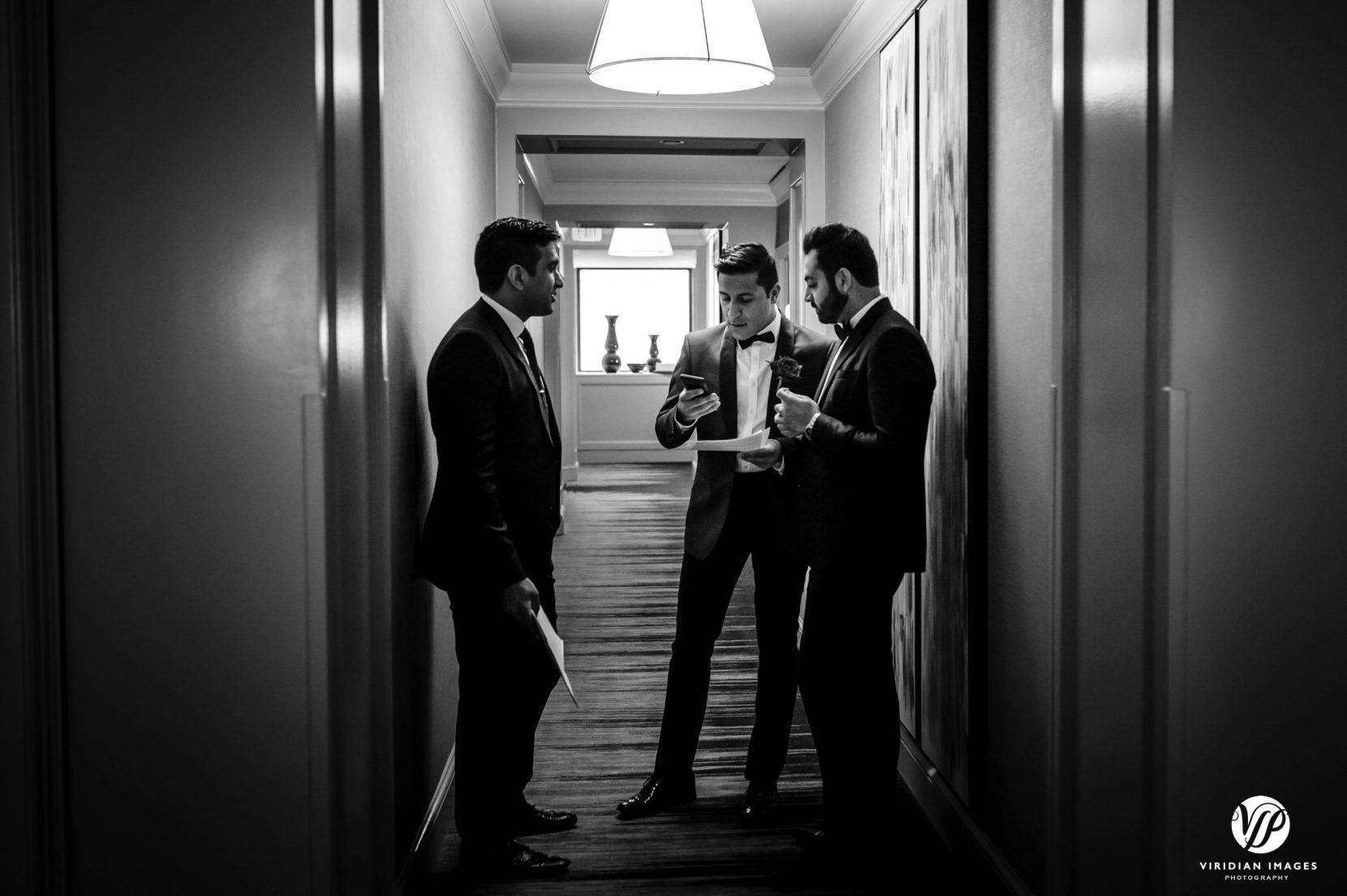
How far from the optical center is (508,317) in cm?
277

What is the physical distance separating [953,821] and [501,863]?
1169mm

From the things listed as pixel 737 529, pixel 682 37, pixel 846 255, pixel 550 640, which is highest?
pixel 682 37

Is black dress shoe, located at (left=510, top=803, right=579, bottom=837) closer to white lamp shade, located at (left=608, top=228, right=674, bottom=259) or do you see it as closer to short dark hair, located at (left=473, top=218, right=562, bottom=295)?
short dark hair, located at (left=473, top=218, right=562, bottom=295)

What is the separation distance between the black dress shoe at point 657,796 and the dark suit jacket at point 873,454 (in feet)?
3.08

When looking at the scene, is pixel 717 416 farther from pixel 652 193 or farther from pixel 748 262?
pixel 652 193

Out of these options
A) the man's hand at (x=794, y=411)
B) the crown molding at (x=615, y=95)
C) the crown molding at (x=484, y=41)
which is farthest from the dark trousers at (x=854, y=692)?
the crown molding at (x=615, y=95)

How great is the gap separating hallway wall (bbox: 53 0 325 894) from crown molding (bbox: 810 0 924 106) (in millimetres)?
2244

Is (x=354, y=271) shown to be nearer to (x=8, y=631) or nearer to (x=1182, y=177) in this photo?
(x=8, y=631)

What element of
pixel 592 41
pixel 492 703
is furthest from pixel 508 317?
pixel 592 41

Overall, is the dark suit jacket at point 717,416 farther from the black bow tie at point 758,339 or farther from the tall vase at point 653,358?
the tall vase at point 653,358

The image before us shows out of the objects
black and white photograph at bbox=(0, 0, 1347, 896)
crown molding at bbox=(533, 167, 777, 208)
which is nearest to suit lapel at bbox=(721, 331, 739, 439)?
black and white photograph at bbox=(0, 0, 1347, 896)

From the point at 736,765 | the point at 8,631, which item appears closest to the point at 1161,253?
the point at 8,631

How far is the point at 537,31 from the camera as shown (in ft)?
15.1

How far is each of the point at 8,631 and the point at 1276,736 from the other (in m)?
2.00
